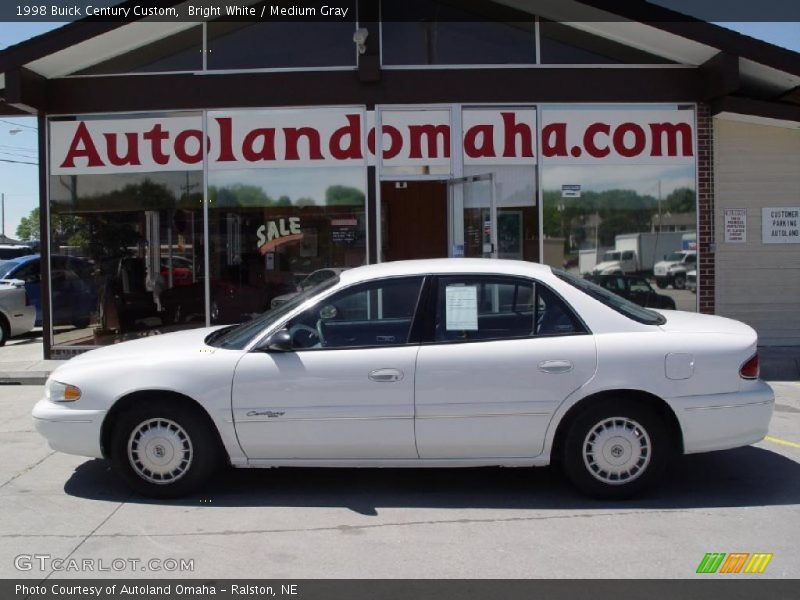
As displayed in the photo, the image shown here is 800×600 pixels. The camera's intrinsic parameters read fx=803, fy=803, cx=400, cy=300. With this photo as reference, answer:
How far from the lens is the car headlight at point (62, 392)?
17.9ft

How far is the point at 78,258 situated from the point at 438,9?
633 centimetres

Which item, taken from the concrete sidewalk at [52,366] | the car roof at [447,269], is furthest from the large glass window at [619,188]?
the car roof at [447,269]

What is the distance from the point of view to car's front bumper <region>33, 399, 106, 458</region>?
17.7ft

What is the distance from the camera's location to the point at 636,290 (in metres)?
11.6

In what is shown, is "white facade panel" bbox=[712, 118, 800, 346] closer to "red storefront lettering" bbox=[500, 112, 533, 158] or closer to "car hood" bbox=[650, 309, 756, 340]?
"red storefront lettering" bbox=[500, 112, 533, 158]

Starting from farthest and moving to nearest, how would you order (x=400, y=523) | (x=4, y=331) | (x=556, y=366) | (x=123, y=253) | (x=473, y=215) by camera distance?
(x=4, y=331)
(x=123, y=253)
(x=473, y=215)
(x=556, y=366)
(x=400, y=523)

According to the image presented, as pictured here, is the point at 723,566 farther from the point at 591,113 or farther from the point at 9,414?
the point at 591,113

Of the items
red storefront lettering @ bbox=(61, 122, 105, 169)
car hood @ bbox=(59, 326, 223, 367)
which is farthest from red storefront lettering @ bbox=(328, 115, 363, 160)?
car hood @ bbox=(59, 326, 223, 367)

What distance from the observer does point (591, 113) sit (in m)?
11.5

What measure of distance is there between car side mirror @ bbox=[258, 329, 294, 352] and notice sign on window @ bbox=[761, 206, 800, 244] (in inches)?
347

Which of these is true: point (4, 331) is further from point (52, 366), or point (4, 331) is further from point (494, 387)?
point (494, 387)

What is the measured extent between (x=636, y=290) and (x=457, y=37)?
14.6ft

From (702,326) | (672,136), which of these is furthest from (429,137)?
(702,326)

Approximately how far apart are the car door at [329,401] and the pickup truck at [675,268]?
23.7 feet
